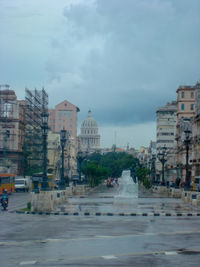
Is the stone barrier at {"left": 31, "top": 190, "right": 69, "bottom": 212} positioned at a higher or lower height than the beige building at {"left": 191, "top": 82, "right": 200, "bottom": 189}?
lower

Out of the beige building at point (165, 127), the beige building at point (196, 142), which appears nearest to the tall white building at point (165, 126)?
the beige building at point (165, 127)

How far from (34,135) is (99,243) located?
92.5 m

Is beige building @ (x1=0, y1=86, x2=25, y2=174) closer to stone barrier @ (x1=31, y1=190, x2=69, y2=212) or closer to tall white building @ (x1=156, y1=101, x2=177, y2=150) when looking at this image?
tall white building @ (x1=156, y1=101, x2=177, y2=150)

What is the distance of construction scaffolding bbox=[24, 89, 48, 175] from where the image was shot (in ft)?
347

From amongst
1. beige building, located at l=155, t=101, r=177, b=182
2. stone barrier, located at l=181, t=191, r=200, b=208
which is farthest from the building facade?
beige building, located at l=155, t=101, r=177, b=182

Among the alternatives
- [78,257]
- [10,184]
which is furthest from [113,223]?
[10,184]

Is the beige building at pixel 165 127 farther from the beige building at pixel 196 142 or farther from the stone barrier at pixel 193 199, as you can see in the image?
the stone barrier at pixel 193 199

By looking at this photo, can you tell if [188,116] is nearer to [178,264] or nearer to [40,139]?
[40,139]

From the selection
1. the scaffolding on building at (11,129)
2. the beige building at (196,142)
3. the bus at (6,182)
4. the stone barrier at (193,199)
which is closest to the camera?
the stone barrier at (193,199)

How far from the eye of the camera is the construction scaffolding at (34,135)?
10576 cm

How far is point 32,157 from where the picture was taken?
11056cm

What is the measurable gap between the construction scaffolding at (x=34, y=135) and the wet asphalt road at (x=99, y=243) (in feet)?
263

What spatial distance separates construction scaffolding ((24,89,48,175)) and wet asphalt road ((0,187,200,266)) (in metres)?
80.2

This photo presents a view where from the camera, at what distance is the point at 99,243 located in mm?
17172
